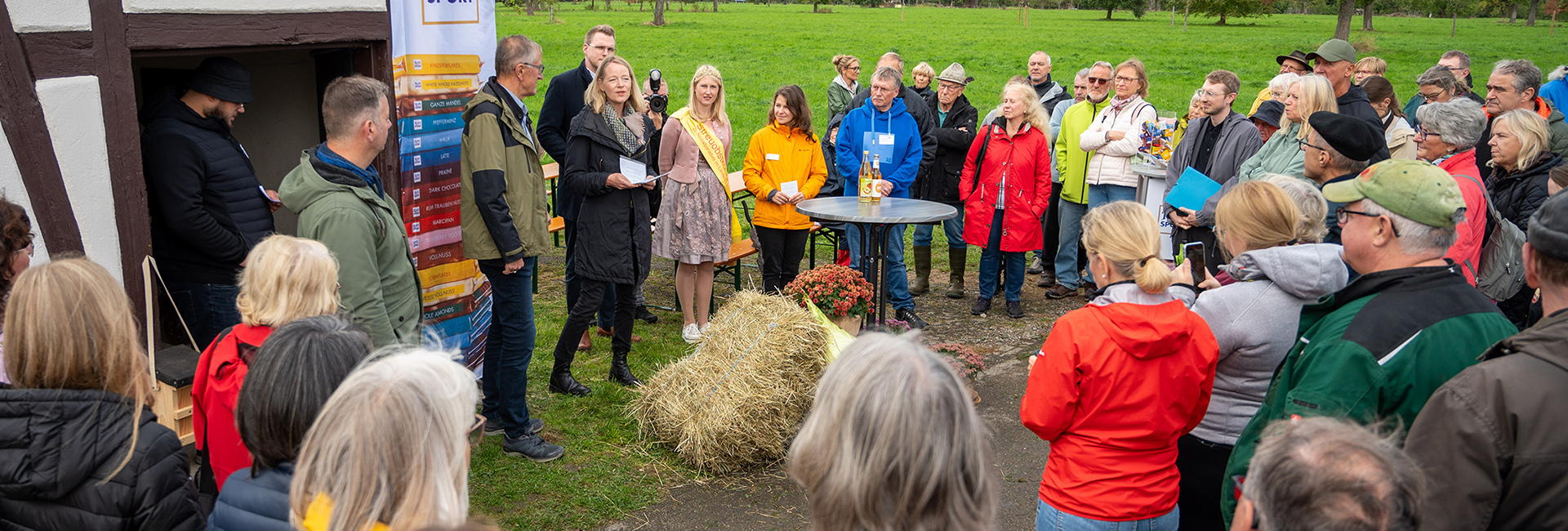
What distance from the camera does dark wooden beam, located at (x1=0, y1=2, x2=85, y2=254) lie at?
3.12m

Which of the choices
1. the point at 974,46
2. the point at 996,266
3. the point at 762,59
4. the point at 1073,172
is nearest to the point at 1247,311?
the point at 996,266

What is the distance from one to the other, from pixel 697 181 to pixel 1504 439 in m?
4.68

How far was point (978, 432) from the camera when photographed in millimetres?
1650

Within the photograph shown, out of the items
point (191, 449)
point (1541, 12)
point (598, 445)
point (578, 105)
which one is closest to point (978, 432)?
point (598, 445)

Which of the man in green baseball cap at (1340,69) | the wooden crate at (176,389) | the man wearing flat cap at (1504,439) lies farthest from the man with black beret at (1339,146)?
the wooden crate at (176,389)

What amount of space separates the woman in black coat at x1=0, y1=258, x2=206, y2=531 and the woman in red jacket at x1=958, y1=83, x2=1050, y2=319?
5.76 metres

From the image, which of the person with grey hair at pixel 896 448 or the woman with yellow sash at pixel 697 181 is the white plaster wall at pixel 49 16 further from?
the person with grey hair at pixel 896 448

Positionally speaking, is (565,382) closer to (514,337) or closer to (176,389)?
(514,337)

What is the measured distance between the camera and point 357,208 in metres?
3.25

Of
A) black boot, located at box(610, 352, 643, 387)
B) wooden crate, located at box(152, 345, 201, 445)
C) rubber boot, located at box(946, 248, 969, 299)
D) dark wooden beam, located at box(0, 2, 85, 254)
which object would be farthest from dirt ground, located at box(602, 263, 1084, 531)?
dark wooden beam, located at box(0, 2, 85, 254)

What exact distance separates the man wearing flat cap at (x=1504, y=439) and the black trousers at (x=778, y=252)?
478 centimetres

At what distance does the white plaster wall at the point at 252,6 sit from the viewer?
11.5ft

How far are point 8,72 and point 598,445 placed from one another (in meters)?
2.78

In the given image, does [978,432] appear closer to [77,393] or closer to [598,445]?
[77,393]
